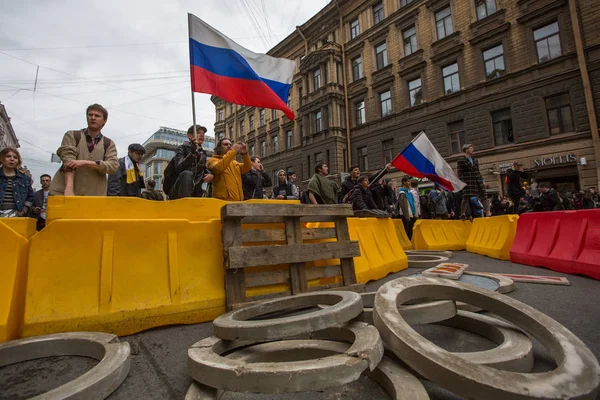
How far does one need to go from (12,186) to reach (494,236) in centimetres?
903

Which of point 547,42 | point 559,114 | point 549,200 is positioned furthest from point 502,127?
point 549,200

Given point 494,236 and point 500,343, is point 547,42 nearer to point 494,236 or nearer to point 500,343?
point 494,236

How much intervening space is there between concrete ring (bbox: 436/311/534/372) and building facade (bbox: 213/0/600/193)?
1649cm

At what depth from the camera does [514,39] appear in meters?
16.3

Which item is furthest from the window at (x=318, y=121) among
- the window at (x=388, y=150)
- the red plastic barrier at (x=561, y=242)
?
the red plastic barrier at (x=561, y=242)

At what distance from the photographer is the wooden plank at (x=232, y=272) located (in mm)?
2732

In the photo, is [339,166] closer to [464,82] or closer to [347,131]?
[347,131]

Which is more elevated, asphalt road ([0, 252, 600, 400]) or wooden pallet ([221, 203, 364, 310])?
wooden pallet ([221, 203, 364, 310])

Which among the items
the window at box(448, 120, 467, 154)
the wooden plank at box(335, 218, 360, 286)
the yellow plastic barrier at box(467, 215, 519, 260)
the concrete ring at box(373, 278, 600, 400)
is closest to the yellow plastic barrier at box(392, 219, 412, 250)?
the yellow plastic barrier at box(467, 215, 519, 260)

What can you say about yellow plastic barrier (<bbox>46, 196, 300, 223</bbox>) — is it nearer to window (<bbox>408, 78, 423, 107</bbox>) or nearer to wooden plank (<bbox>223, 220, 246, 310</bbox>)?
wooden plank (<bbox>223, 220, 246, 310</bbox>)

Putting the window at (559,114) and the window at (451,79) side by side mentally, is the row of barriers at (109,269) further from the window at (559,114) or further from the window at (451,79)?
the window at (451,79)

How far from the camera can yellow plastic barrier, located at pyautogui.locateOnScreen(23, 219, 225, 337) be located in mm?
2242

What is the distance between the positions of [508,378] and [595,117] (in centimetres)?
1833

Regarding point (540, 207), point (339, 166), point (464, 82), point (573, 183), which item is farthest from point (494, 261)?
point (339, 166)
